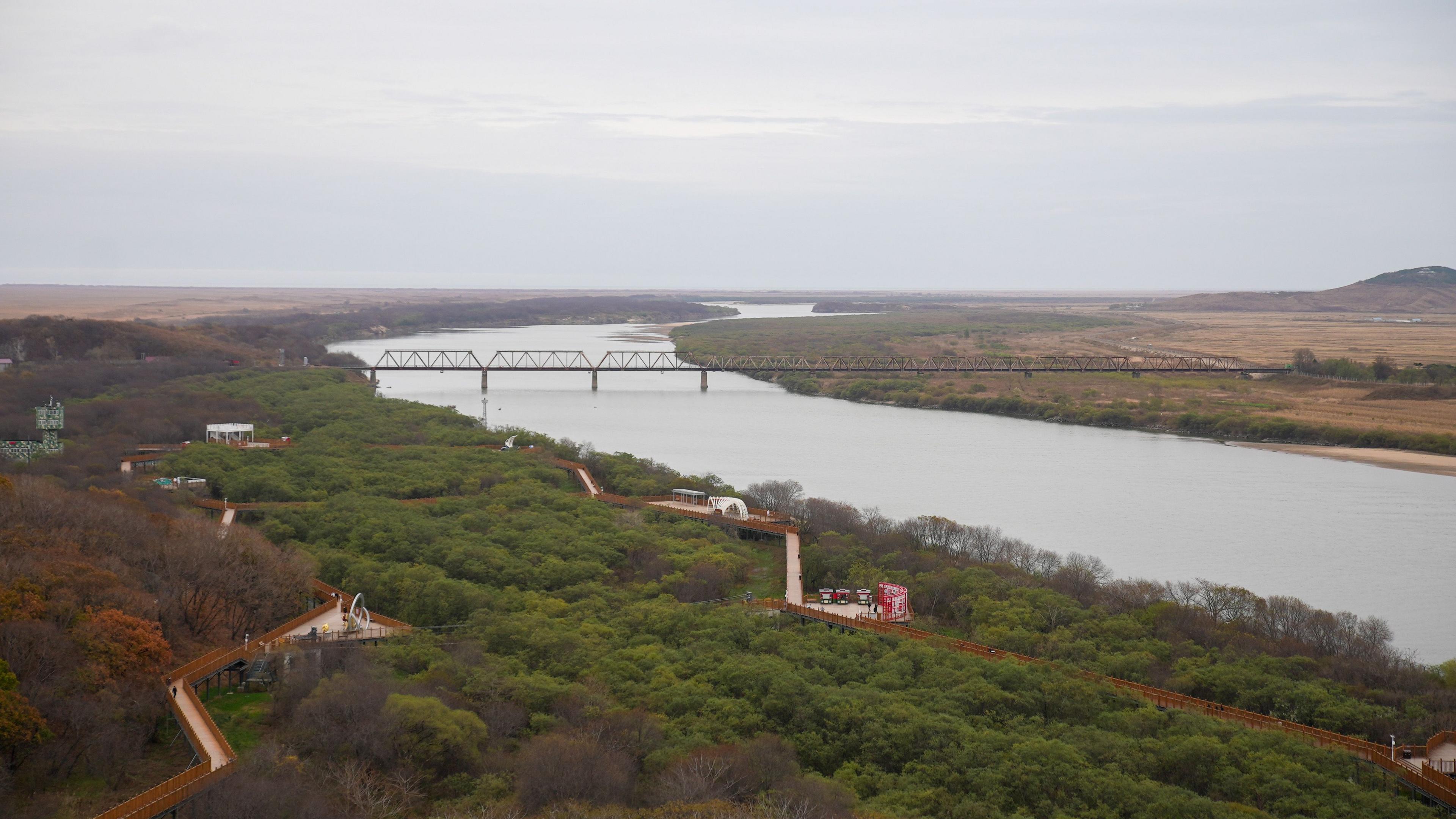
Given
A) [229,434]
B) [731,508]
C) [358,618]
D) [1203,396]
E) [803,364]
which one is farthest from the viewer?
[803,364]

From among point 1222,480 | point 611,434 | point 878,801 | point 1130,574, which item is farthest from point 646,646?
point 611,434

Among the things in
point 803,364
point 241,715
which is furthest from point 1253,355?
point 241,715

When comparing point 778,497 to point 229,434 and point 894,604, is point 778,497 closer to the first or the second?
point 894,604

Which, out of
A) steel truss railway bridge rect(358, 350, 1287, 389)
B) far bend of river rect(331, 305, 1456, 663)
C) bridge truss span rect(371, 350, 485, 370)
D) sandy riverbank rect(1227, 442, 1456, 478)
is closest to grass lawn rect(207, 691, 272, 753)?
far bend of river rect(331, 305, 1456, 663)

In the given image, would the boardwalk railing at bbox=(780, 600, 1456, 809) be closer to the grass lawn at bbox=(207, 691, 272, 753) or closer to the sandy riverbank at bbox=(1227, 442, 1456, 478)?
the grass lawn at bbox=(207, 691, 272, 753)

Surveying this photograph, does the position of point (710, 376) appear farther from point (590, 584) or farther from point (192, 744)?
point (192, 744)

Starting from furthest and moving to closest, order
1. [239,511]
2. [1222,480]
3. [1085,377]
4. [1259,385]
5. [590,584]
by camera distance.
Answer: [1085,377]
[1259,385]
[1222,480]
[239,511]
[590,584]
